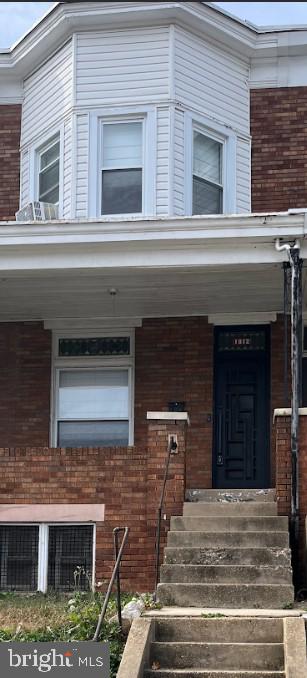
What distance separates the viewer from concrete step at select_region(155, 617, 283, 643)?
8.51 metres

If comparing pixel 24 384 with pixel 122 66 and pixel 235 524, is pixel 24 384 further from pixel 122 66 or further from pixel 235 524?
pixel 235 524

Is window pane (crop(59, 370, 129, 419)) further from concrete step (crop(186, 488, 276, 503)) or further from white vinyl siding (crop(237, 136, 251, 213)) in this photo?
white vinyl siding (crop(237, 136, 251, 213))

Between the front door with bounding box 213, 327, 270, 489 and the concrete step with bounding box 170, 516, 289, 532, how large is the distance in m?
2.87

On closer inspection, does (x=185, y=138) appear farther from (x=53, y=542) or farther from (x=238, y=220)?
(x=53, y=542)

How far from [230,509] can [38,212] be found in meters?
5.04

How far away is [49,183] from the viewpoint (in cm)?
1484

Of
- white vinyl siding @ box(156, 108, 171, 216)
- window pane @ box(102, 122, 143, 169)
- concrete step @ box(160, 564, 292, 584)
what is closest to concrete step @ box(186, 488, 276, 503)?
concrete step @ box(160, 564, 292, 584)

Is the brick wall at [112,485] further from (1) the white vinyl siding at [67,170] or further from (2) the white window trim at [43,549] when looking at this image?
(1) the white vinyl siding at [67,170]

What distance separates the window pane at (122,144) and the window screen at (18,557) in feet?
16.7

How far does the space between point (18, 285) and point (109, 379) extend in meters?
2.06

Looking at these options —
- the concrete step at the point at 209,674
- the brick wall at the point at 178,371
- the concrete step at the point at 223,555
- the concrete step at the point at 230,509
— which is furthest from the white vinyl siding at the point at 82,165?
the concrete step at the point at 209,674

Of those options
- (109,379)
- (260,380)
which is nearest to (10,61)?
(109,379)

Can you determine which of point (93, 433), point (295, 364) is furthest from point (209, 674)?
point (93, 433)

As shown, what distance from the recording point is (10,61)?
50.2 feet
